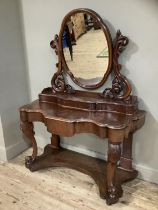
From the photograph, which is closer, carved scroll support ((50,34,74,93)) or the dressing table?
the dressing table

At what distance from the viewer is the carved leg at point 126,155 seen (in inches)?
85.0

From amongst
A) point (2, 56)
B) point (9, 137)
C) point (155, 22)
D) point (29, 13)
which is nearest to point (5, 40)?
point (2, 56)

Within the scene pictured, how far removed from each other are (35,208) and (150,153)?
40.5 inches

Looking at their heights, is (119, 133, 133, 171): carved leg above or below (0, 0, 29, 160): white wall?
below

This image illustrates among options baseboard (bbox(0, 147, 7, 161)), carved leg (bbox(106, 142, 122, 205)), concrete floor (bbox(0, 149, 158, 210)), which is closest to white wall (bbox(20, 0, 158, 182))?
concrete floor (bbox(0, 149, 158, 210))

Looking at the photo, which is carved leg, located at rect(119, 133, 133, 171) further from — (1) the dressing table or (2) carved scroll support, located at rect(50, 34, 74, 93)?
(2) carved scroll support, located at rect(50, 34, 74, 93)

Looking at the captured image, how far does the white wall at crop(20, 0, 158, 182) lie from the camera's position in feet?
6.07

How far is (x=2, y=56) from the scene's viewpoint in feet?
7.63

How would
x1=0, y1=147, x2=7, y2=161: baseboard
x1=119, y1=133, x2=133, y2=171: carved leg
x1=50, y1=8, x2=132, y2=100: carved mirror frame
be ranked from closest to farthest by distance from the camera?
x1=50, y1=8, x2=132, y2=100: carved mirror frame, x1=119, y1=133, x2=133, y2=171: carved leg, x1=0, y1=147, x2=7, y2=161: baseboard

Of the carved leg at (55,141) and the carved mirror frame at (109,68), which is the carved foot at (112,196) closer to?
the carved mirror frame at (109,68)

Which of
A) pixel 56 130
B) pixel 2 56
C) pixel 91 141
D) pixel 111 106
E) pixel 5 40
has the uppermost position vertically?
pixel 5 40

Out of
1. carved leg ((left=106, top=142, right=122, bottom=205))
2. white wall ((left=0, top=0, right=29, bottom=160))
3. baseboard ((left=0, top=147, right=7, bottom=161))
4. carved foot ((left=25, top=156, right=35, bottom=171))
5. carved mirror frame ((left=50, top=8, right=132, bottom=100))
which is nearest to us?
carved leg ((left=106, top=142, right=122, bottom=205))

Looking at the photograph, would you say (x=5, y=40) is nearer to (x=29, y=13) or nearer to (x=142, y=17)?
(x=29, y=13)

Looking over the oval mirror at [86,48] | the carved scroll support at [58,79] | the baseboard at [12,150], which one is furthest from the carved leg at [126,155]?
the baseboard at [12,150]
